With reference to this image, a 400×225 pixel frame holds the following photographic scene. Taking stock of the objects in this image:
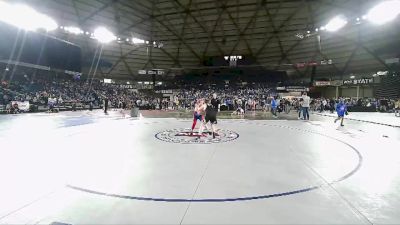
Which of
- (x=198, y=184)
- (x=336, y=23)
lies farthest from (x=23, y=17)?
(x=336, y=23)

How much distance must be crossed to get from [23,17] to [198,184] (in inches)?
1208

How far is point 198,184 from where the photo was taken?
14.0 ft

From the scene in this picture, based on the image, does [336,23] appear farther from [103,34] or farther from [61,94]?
[61,94]

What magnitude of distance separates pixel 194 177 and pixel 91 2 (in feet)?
102

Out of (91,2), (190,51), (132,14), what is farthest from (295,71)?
(91,2)

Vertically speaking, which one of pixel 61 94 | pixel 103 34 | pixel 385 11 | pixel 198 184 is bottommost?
pixel 198 184

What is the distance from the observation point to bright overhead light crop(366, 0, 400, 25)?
977 inches

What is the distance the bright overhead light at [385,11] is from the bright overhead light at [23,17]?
1365 inches

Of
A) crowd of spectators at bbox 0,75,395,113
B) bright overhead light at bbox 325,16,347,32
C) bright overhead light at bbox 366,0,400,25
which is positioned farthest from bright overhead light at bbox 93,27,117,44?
bright overhead light at bbox 366,0,400,25

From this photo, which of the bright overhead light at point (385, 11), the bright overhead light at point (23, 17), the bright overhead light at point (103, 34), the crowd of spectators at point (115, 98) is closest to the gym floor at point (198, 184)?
the crowd of spectators at point (115, 98)

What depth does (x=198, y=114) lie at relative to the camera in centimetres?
1004

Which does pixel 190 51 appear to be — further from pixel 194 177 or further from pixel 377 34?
pixel 194 177

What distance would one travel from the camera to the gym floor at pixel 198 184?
311 centimetres

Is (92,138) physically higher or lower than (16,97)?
lower
